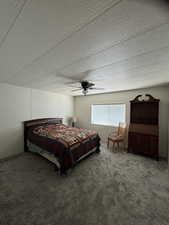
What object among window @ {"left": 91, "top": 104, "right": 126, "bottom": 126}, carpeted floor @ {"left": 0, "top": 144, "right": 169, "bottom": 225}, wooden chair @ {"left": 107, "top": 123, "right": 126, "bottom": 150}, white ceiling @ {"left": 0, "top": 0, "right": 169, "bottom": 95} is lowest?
carpeted floor @ {"left": 0, "top": 144, "right": 169, "bottom": 225}

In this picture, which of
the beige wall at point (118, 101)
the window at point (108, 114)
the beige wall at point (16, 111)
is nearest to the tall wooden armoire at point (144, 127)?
the beige wall at point (118, 101)

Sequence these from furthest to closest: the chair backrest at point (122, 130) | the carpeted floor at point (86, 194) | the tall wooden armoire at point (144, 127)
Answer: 1. the chair backrest at point (122, 130)
2. the tall wooden armoire at point (144, 127)
3. the carpeted floor at point (86, 194)

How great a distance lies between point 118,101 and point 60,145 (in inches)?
120

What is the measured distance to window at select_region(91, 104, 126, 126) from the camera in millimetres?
4473

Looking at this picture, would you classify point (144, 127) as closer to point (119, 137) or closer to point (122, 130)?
point (122, 130)

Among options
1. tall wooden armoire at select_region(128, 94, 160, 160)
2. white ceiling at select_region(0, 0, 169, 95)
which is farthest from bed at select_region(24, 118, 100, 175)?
white ceiling at select_region(0, 0, 169, 95)

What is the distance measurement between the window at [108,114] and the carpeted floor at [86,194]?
2016 mm

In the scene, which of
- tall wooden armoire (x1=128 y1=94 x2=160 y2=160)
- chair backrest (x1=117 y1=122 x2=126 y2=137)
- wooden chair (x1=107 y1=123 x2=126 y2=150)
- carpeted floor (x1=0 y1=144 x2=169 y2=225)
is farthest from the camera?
chair backrest (x1=117 y1=122 x2=126 y2=137)

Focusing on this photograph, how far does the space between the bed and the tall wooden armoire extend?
132cm

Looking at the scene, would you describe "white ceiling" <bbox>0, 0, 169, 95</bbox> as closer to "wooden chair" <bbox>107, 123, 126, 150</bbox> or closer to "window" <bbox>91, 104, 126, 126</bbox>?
"wooden chair" <bbox>107, 123, 126, 150</bbox>

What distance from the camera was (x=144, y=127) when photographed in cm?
343

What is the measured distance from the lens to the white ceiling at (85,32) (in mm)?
801

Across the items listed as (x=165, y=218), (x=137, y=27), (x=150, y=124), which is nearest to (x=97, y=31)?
(x=137, y=27)

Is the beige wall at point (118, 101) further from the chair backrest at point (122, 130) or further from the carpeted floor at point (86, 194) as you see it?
the carpeted floor at point (86, 194)
